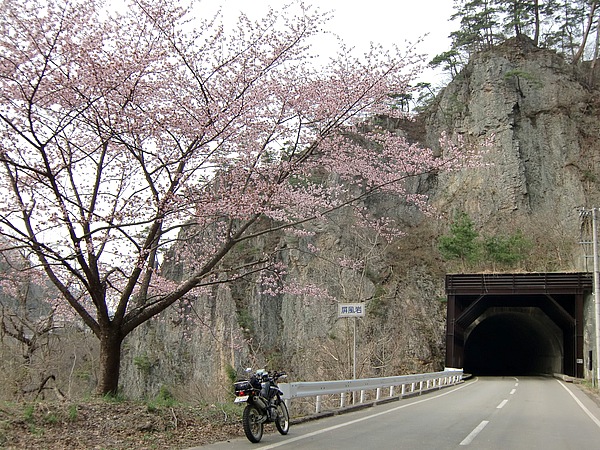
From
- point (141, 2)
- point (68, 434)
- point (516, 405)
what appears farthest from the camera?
point (516, 405)

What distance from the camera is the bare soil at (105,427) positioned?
7.21 m

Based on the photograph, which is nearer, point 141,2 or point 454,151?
point 141,2

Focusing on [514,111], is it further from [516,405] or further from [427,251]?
[516,405]

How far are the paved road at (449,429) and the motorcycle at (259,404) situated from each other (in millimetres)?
203

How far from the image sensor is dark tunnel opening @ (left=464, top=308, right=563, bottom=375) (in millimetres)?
39719

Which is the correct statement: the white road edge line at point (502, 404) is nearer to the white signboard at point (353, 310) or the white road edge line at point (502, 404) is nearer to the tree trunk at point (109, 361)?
the white signboard at point (353, 310)

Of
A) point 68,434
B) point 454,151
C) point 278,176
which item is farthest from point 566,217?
point 68,434

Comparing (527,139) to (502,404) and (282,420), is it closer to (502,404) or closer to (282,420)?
(502,404)

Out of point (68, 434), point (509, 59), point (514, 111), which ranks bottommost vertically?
point (68, 434)

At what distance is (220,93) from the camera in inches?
376

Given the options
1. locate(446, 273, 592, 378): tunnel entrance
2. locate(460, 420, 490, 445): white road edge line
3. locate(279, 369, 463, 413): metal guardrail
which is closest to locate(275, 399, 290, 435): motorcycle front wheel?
locate(279, 369, 463, 413): metal guardrail

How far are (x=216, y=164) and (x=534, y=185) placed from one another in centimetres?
4297

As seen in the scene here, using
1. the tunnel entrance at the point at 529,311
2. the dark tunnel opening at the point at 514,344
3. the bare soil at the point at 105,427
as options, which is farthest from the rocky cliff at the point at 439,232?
the bare soil at the point at 105,427

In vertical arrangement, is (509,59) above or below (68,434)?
above
